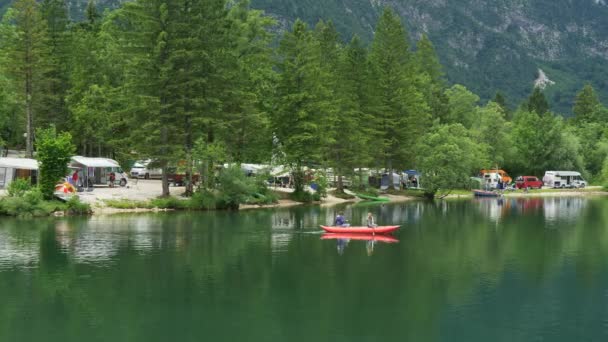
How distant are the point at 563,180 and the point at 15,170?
303 feet

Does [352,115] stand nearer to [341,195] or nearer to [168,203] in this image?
[341,195]

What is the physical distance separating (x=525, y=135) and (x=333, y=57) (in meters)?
53.6

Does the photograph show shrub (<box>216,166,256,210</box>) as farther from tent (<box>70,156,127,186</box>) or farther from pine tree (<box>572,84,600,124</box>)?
pine tree (<box>572,84,600,124</box>)

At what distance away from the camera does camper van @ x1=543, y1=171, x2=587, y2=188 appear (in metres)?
126

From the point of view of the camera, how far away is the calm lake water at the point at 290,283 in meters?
25.8

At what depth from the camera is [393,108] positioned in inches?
3910

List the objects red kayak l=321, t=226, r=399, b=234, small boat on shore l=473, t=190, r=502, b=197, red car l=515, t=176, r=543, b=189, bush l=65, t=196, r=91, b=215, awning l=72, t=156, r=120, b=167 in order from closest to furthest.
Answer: red kayak l=321, t=226, r=399, b=234
bush l=65, t=196, r=91, b=215
awning l=72, t=156, r=120, b=167
small boat on shore l=473, t=190, r=502, b=197
red car l=515, t=176, r=543, b=189

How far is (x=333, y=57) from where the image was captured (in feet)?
310

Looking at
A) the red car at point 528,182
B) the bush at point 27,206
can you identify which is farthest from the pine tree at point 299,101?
the red car at point 528,182

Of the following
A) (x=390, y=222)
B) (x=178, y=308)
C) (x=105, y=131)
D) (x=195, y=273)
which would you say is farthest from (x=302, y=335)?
(x=105, y=131)

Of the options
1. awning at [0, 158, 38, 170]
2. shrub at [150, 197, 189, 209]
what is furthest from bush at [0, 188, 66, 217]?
shrub at [150, 197, 189, 209]

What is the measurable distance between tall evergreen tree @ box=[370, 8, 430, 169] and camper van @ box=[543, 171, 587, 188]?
115ft

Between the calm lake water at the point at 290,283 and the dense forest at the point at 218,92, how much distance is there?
58.1 ft

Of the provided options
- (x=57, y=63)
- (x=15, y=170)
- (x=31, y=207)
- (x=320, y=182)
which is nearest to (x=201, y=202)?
(x=31, y=207)
